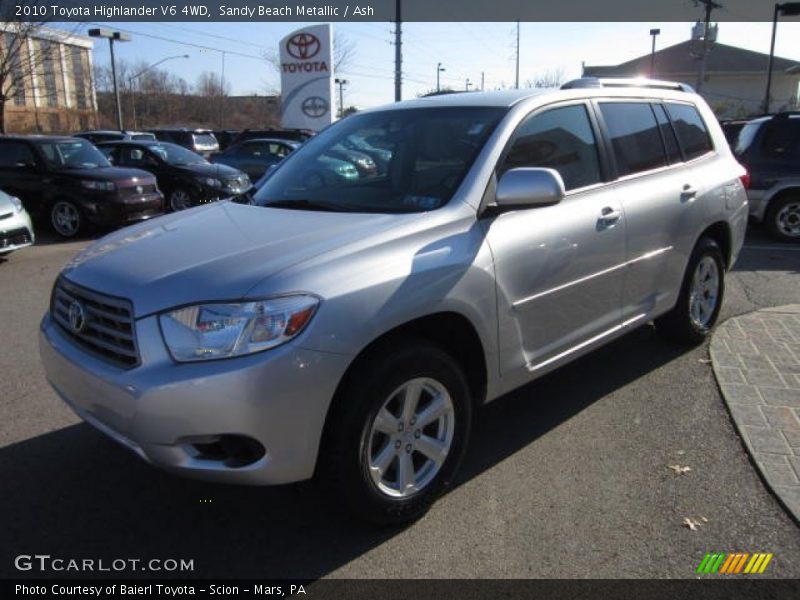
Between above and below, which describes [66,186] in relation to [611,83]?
below

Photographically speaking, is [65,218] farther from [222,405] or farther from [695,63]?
[695,63]

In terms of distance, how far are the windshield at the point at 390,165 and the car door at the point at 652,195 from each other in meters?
1.07

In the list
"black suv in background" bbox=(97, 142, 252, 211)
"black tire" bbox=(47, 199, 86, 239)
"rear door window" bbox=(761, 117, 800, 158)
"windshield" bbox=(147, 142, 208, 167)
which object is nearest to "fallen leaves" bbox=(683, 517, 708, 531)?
"rear door window" bbox=(761, 117, 800, 158)

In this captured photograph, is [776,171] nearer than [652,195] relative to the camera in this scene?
No

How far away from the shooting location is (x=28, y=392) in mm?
4395

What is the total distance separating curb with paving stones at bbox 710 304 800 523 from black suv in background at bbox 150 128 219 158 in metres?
20.5

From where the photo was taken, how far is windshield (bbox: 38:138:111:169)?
11086 mm

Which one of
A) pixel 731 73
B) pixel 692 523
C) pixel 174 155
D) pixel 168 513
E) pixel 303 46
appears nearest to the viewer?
pixel 692 523

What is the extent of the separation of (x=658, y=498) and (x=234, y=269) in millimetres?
2245

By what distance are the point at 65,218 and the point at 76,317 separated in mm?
9123

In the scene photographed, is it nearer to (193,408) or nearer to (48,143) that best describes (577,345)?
(193,408)

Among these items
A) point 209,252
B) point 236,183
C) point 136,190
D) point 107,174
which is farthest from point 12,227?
point 209,252

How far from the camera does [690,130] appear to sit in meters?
5.02

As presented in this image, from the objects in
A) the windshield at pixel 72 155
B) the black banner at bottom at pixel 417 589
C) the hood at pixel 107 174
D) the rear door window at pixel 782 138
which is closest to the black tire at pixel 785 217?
the rear door window at pixel 782 138
